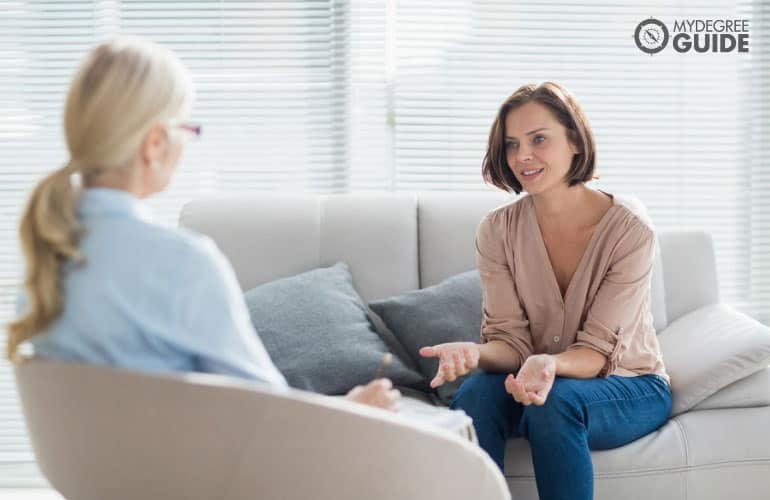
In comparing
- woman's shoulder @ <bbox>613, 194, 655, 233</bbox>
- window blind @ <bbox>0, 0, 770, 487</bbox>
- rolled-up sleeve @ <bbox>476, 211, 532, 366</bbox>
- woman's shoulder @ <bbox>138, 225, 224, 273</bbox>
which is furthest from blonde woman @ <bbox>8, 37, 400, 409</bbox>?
window blind @ <bbox>0, 0, 770, 487</bbox>

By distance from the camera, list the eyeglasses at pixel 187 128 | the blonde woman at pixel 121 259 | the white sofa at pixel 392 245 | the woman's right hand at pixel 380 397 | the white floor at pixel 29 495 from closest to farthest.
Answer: the blonde woman at pixel 121 259 → the eyeglasses at pixel 187 128 → the woman's right hand at pixel 380 397 → the white sofa at pixel 392 245 → the white floor at pixel 29 495

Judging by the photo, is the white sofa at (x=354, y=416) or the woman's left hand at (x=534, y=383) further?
the woman's left hand at (x=534, y=383)

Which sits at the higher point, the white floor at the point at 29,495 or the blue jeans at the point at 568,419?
the blue jeans at the point at 568,419

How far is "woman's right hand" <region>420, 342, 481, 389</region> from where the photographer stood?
6.65 ft

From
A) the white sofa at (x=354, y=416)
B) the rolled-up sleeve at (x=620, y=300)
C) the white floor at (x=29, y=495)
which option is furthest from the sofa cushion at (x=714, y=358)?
the white floor at (x=29, y=495)

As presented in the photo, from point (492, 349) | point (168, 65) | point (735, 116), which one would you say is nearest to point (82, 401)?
point (168, 65)

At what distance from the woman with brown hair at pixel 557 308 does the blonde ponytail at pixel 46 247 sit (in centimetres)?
101

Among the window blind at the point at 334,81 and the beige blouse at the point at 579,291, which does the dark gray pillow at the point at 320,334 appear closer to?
the beige blouse at the point at 579,291

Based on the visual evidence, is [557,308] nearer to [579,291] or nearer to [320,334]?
[579,291]

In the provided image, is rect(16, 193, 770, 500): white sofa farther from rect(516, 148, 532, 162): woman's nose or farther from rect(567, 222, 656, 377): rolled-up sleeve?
rect(516, 148, 532, 162): woman's nose

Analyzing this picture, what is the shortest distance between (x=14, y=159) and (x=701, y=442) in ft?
8.06

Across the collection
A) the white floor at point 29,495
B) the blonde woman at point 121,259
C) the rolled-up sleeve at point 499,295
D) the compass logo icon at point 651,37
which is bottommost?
the white floor at point 29,495

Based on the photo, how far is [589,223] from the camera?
2.23 metres

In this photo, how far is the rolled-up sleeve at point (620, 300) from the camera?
2.10 m
